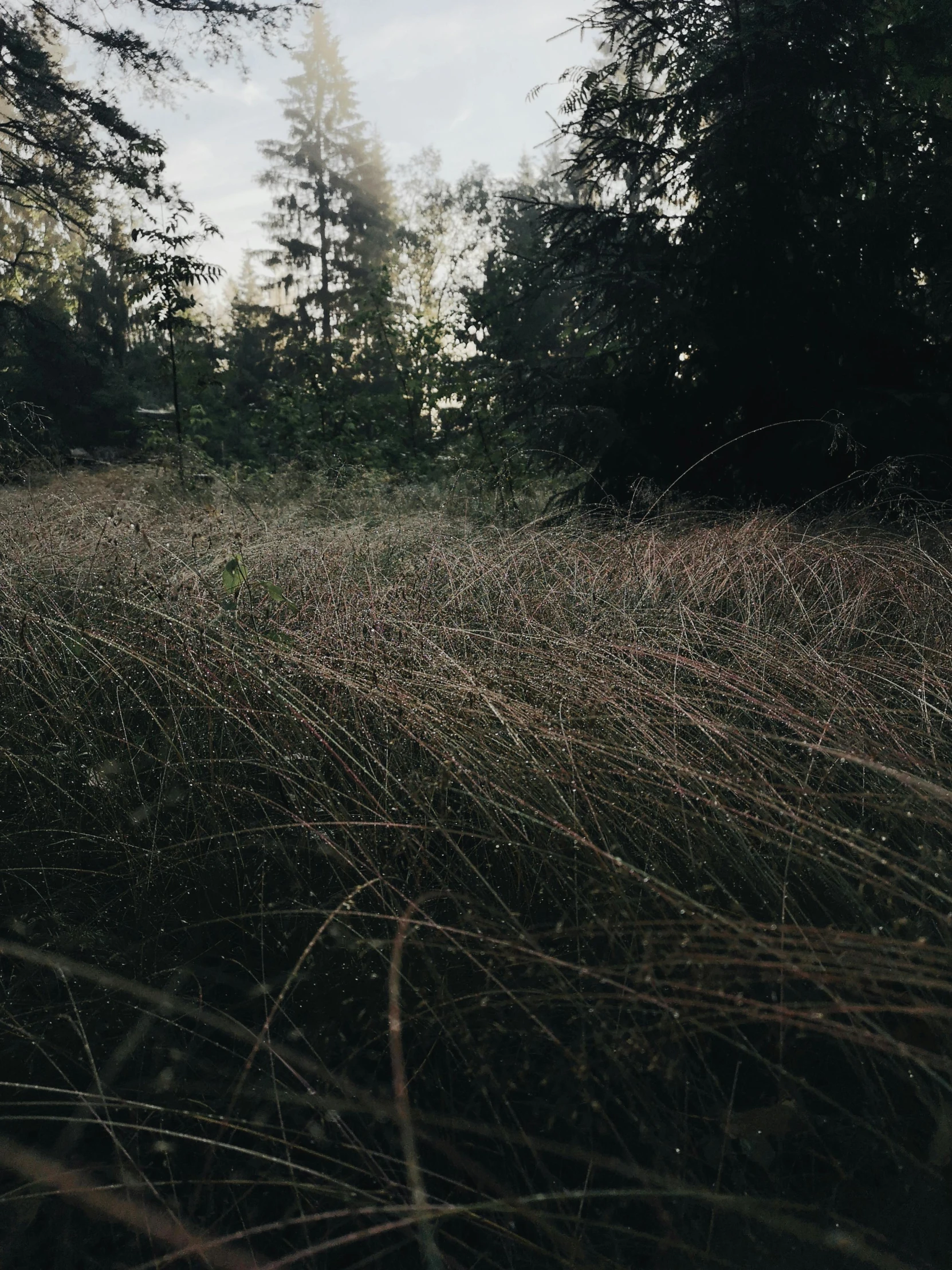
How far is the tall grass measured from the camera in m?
1.16

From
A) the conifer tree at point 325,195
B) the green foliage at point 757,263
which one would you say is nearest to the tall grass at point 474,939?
the green foliage at point 757,263

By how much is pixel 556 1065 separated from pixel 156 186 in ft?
43.6

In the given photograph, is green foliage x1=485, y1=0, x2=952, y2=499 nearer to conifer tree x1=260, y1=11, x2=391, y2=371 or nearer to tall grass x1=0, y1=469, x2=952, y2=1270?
tall grass x1=0, y1=469, x2=952, y2=1270

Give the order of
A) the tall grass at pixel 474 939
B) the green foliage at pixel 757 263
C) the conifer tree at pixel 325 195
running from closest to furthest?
the tall grass at pixel 474 939, the green foliage at pixel 757 263, the conifer tree at pixel 325 195

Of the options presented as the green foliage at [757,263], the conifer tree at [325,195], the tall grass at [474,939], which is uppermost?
the conifer tree at [325,195]

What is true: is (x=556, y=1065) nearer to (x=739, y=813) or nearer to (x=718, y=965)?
(x=718, y=965)

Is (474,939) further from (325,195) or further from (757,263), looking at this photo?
(325,195)

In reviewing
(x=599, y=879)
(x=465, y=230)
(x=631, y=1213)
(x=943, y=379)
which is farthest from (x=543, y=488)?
Result: (x=465, y=230)

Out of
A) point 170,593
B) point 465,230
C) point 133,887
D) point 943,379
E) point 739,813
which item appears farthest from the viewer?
point 465,230

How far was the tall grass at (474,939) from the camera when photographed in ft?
3.80

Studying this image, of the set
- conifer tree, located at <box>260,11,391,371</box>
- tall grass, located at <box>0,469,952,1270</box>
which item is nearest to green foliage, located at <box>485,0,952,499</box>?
tall grass, located at <box>0,469,952,1270</box>

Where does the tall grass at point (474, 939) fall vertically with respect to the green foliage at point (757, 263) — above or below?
below

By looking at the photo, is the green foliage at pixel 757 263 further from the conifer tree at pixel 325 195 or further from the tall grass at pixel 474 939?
the conifer tree at pixel 325 195

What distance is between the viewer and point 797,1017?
4.15 ft
